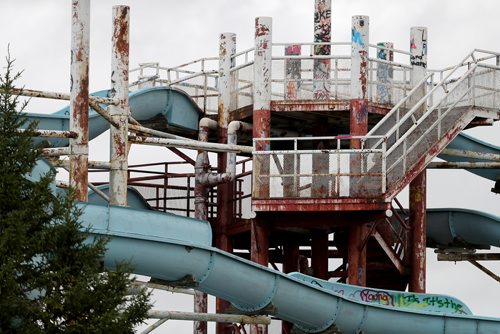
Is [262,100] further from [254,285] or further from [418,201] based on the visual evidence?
[254,285]

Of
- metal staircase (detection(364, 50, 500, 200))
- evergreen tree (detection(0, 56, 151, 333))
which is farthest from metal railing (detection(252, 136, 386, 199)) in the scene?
evergreen tree (detection(0, 56, 151, 333))

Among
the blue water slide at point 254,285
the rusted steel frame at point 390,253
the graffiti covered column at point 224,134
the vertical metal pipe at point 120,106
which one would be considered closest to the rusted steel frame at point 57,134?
the blue water slide at point 254,285

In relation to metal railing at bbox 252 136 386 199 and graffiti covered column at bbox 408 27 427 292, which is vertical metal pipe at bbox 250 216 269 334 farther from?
graffiti covered column at bbox 408 27 427 292

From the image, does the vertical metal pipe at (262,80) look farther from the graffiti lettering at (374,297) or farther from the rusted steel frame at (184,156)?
the rusted steel frame at (184,156)

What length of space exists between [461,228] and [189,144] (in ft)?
35.2

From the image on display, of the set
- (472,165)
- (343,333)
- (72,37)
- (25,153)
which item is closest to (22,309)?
(25,153)

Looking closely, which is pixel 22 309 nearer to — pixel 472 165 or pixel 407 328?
pixel 407 328

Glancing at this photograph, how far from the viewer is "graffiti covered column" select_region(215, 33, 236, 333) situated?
48.8m

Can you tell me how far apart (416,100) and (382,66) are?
1165mm

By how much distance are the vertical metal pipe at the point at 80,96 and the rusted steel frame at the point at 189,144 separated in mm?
3981

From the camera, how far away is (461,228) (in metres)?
52.4

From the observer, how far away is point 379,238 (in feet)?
155

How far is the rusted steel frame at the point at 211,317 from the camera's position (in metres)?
39.0

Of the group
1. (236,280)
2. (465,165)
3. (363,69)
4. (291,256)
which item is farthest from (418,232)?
(236,280)
